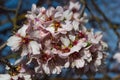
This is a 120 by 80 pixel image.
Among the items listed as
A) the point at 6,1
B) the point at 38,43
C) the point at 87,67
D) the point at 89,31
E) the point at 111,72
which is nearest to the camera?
the point at 38,43

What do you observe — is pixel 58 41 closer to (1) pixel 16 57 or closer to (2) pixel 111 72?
(1) pixel 16 57

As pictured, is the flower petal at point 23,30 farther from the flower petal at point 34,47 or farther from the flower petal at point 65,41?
the flower petal at point 65,41

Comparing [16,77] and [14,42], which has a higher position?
[14,42]

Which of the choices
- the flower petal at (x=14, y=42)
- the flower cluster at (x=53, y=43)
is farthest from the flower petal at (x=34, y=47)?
the flower petal at (x=14, y=42)

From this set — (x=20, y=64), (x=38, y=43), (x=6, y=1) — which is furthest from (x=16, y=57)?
(x=6, y=1)

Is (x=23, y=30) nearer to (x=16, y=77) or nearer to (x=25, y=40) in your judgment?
(x=25, y=40)

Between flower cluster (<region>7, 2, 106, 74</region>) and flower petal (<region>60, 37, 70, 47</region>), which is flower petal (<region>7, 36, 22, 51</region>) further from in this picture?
flower petal (<region>60, 37, 70, 47</region>)

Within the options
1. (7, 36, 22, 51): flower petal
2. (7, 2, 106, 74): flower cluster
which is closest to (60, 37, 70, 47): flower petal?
(7, 2, 106, 74): flower cluster

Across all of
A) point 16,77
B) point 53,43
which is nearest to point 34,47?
point 53,43
